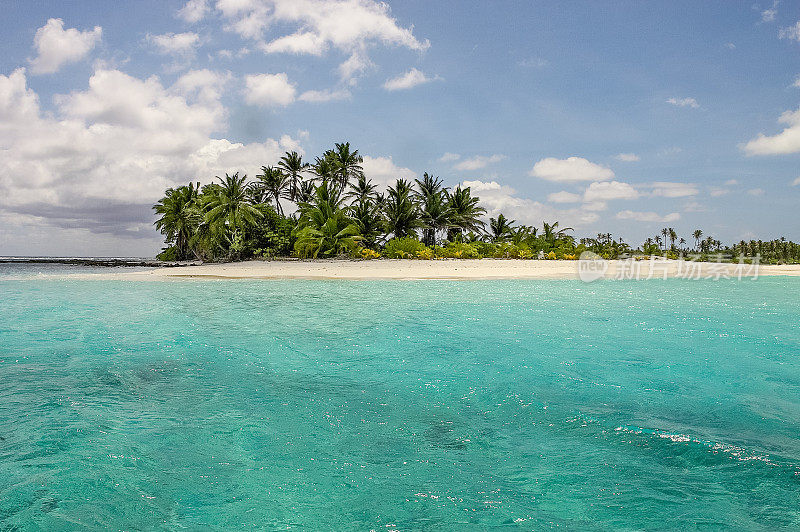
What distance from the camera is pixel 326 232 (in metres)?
31.3

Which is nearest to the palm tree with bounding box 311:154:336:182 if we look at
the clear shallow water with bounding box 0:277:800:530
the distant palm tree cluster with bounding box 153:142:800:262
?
the distant palm tree cluster with bounding box 153:142:800:262

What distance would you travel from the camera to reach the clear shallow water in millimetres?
2746

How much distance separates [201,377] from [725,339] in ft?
28.2

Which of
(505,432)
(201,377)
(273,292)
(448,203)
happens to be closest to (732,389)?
(505,432)

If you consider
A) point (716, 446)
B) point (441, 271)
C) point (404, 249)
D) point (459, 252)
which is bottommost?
point (716, 446)

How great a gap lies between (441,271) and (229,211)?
17.1 metres

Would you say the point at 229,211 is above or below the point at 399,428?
above

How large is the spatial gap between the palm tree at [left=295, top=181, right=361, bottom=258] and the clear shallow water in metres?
22.1

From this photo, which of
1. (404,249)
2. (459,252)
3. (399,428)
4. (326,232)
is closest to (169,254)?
(326,232)

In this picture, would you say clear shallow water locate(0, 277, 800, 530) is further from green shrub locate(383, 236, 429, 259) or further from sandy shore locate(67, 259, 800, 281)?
green shrub locate(383, 236, 429, 259)

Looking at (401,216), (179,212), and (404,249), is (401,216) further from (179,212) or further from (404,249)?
(179,212)

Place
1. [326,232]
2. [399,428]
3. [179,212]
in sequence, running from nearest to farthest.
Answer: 1. [399,428]
2. [326,232]
3. [179,212]

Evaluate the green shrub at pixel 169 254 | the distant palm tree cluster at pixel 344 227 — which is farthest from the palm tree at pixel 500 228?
the green shrub at pixel 169 254

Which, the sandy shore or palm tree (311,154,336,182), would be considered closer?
the sandy shore
